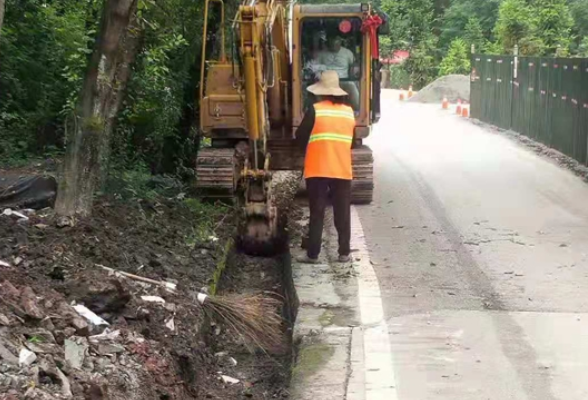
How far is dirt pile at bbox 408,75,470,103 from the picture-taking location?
44250 mm

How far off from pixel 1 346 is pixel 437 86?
40900mm

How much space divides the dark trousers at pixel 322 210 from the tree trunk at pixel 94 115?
2255 millimetres

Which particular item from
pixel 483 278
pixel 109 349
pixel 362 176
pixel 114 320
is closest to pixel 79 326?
pixel 109 349

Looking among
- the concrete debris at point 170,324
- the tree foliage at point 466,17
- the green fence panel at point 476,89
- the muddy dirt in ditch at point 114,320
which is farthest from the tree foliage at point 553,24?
the concrete debris at point 170,324

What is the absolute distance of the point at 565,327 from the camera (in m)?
7.50

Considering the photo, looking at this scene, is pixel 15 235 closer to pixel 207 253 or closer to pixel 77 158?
pixel 77 158

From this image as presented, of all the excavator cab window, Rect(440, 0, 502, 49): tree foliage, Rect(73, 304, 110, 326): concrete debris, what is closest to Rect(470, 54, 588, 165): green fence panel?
the excavator cab window

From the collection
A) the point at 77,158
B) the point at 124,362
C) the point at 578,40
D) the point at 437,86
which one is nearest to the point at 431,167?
the point at 77,158

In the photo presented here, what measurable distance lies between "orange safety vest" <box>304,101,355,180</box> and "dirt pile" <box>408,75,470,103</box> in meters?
35.0

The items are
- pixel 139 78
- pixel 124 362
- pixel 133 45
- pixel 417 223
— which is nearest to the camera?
pixel 124 362

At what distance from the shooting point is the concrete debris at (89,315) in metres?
6.30

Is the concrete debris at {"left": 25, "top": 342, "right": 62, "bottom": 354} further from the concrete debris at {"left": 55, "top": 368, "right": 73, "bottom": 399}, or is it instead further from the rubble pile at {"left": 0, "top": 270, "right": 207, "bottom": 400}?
the concrete debris at {"left": 55, "top": 368, "right": 73, "bottom": 399}

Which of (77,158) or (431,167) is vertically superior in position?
(77,158)

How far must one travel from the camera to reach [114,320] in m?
6.57
